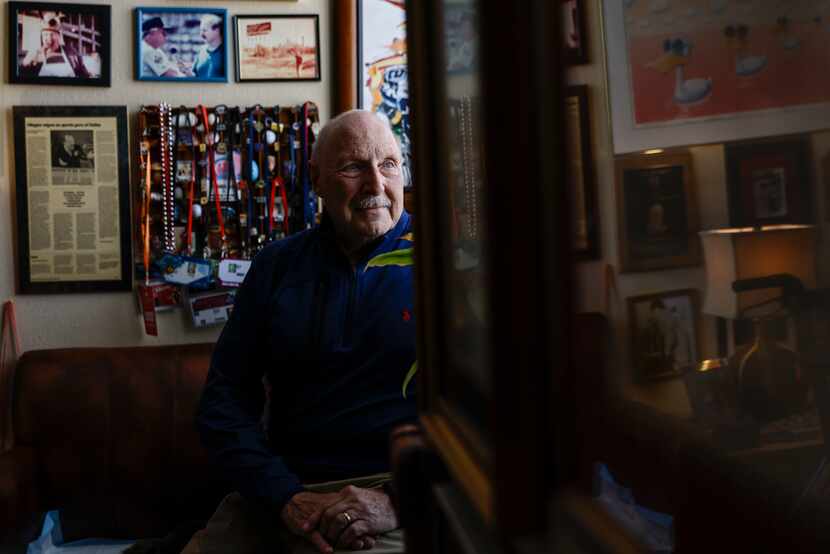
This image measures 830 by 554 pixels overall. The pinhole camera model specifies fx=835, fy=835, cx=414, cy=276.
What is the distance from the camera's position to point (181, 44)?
2.52m

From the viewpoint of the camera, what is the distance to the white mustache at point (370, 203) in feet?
6.15

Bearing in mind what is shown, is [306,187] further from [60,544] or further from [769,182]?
[769,182]

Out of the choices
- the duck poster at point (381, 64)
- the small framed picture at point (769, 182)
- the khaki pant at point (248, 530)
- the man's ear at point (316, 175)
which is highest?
the duck poster at point (381, 64)

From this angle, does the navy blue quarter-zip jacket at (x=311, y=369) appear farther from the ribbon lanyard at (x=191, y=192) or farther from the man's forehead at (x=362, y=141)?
the ribbon lanyard at (x=191, y=192)

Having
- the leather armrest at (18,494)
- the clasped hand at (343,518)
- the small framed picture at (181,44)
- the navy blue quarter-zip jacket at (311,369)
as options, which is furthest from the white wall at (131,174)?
the clasped hand at (343,518)

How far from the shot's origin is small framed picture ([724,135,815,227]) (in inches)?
21.0

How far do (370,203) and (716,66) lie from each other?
1.32m

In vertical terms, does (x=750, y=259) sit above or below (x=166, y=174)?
below

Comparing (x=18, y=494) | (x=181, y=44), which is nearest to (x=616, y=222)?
(x=18, y=494)

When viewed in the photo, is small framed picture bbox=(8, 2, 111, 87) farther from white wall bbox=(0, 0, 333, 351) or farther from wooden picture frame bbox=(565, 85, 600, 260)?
wooden picture frame bbox=(565, 85, 600, 260)

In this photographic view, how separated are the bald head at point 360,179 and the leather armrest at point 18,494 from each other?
1.05m

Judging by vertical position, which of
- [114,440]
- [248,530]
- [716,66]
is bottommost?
[248,530]

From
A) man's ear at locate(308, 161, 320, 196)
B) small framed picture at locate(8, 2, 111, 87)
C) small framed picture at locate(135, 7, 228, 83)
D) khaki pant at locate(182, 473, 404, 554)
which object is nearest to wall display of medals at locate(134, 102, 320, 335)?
small framed picture at locate(135, 7, 228, 83)

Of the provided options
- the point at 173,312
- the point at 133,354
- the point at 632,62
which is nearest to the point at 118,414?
the point at 133,354
